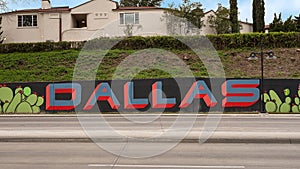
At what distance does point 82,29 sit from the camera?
43969 millimetres

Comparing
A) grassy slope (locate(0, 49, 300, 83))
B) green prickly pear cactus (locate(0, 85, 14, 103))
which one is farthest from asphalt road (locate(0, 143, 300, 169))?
grassy slope (locate(0, 49, 300, 83))

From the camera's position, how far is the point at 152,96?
2567 centimetres

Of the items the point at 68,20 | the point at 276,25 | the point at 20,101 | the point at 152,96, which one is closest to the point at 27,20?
the point at 68,20

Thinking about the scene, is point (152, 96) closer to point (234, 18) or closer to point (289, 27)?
point (234, 18)

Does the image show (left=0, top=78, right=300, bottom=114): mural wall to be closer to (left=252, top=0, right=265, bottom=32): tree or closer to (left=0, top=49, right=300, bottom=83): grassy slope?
(left=0, top=49, right=300, bottom=83): grassy slope

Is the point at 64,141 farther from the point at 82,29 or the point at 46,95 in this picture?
the point at 82,29

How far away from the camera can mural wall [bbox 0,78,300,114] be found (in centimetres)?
2531

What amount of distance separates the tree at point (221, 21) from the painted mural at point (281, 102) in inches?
752

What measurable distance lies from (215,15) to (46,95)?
1019 inches

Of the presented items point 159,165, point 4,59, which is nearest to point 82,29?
point 4,59

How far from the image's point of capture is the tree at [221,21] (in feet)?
142

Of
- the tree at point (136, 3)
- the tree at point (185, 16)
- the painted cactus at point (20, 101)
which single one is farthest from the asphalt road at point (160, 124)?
the tree at point (136, 3)

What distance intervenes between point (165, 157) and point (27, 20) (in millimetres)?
40565

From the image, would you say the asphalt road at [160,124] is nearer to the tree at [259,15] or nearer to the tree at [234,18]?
the tree at [234,18]
